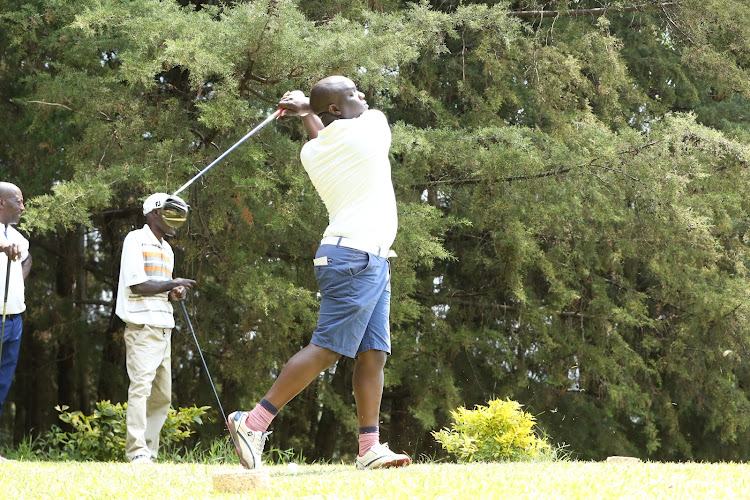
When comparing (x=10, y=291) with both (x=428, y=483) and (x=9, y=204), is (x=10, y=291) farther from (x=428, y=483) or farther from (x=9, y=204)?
(x=428, y=483)

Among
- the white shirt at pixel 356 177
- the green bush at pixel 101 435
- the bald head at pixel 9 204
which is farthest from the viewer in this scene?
the green bush at pixel 101 435

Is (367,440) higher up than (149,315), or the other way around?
(367,440)

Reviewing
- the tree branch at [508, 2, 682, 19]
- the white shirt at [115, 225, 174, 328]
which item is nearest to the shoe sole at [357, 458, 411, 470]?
the white shirt at [115, 225, 174, 328]

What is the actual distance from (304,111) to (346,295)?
943mm

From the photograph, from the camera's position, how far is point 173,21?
659cm

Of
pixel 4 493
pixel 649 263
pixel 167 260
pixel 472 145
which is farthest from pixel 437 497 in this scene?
pixel 649 263

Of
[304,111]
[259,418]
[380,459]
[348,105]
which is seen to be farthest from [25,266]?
[380,459]

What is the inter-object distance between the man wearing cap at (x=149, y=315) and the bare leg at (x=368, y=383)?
174 centimetres

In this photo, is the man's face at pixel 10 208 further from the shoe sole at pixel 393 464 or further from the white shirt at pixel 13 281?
the shoe sole at pixel 393 464

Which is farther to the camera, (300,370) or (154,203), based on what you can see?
(154,203)

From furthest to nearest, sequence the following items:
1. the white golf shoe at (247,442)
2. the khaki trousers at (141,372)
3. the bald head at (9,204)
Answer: the bald head at (9,204) → the khaki trousers at (141,372) → the white golf shoe at (247,442)

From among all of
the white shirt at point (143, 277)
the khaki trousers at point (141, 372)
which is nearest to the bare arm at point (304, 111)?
the white shirt at point (143, 277)

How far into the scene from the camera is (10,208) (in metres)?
5.50

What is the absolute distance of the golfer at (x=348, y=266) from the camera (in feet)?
11.7
